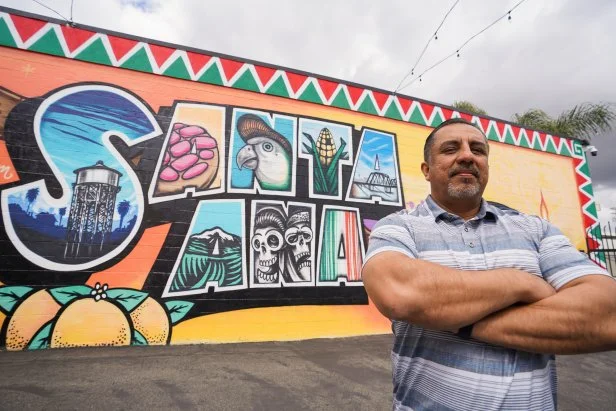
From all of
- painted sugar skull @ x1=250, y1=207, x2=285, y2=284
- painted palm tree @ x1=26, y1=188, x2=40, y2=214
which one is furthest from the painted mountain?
painted palm tree @ x1=26, y1=188, x2=40, y2=214

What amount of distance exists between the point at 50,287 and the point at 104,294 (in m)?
0.56

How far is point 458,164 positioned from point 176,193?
12.8 ft

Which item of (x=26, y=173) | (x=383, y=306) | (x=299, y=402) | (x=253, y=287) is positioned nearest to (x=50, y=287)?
(x=26, y=173)

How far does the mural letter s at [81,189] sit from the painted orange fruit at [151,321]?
77cm

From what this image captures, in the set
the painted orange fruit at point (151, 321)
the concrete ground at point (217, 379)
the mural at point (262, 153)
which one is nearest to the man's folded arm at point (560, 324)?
the concrete ground at point (217, 379)

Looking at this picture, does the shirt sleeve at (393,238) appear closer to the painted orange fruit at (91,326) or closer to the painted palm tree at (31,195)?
the painted orange fruit at (91,326)

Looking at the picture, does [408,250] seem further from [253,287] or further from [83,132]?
Answer: [83,132]

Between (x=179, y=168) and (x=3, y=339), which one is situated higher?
(x=179, y=168)

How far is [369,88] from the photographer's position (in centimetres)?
598

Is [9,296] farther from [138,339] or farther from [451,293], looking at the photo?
[451,293]

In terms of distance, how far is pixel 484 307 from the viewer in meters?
0.99

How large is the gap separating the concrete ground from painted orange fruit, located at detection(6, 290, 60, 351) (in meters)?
0.15

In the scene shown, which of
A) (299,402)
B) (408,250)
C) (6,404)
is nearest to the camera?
(408,250)

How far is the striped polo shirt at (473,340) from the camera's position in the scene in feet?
3.32
